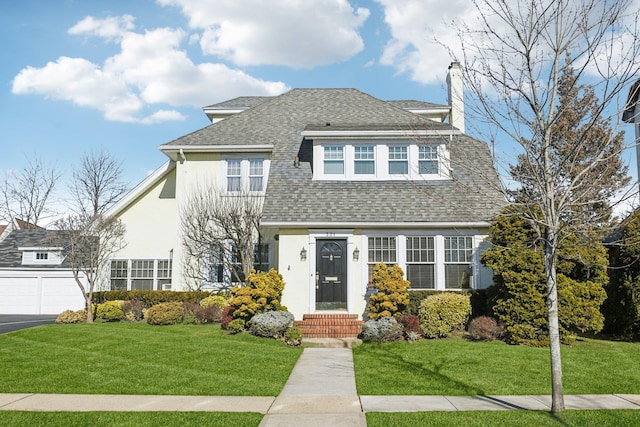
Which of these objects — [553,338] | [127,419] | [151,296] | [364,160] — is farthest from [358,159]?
[127,419]

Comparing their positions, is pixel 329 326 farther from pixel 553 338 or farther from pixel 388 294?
pixel 553 338

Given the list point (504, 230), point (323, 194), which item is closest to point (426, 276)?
point (504, 230)

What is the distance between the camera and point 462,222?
53.1ft

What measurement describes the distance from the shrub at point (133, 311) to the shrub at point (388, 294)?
29.1 ft

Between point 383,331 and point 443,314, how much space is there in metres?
1.92

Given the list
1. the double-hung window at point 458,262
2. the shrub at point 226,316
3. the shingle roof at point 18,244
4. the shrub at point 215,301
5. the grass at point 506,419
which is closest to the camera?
the grass at point 506,419

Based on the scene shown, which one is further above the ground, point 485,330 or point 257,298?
point 257,298

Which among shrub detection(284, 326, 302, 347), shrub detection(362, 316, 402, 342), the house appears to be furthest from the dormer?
shrub detection(362, 316, 402, 342)

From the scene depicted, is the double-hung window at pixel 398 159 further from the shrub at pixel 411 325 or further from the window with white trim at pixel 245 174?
the shrub at pixel 411 325

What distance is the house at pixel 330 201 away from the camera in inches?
642

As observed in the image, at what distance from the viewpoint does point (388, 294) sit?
49.2ft

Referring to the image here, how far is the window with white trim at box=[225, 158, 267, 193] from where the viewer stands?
65.6 ft

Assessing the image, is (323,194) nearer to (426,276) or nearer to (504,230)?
(426,276)

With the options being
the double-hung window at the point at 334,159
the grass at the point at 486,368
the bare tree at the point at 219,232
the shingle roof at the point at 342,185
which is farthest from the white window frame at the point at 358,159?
the grass at the point at 486,368
